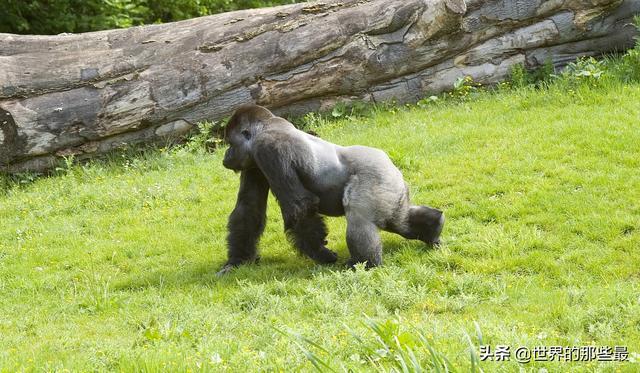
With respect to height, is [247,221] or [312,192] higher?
[312,192]

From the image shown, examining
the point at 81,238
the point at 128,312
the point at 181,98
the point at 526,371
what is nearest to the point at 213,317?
the point at 128,312

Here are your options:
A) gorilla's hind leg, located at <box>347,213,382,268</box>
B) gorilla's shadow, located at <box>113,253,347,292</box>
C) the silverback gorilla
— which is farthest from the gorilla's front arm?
gorilla's hind leg, located at <box>347,213,382,268</box>

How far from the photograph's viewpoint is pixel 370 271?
5.77 m

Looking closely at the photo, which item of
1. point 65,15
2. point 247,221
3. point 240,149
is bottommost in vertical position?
point 247,221

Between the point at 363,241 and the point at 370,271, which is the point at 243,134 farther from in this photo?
the point at 370,271

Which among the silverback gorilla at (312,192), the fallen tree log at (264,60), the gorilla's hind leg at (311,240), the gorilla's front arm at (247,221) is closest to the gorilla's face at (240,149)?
the silverback gorilla at (312,192)

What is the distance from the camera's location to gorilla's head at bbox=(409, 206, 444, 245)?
6.16 metres

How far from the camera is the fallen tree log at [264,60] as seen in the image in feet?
29.2

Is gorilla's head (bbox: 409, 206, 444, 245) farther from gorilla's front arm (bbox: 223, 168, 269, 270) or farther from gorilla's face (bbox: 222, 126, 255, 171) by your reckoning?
gorilla's face (bbox: 222, 126, 255, 171)

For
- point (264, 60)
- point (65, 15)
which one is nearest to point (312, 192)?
point (264, 60)

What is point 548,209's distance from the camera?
6578 millimetres

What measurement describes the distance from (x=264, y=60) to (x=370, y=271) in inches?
164

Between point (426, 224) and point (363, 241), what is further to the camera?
point (426, 224)

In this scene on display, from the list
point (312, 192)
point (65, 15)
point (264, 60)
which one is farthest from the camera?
point (65, 15)
